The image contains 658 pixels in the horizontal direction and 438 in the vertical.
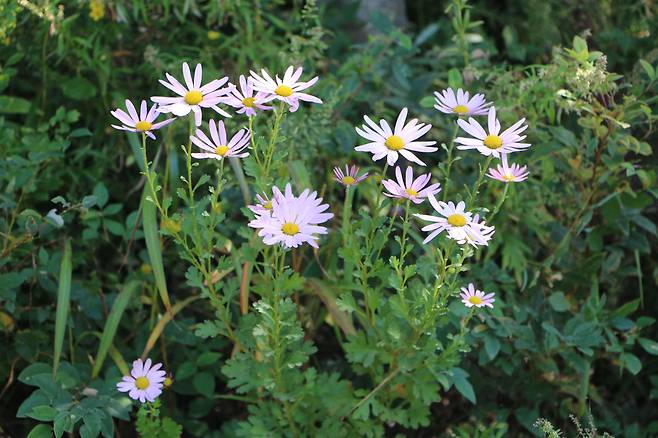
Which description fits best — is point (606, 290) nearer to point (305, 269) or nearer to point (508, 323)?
point (508, 323)

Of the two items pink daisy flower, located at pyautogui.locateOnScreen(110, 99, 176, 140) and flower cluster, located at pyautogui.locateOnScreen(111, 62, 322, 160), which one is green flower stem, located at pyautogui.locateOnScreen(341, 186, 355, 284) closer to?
flower cluster, located at pyautogui.locateOnScreen(111, 62, 322, 160)

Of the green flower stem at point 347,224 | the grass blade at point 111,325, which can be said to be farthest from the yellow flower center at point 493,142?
the grass blade at point 111,325

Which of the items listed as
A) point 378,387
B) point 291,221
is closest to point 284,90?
point 291,221

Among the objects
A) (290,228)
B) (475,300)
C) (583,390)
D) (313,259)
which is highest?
(313,259)

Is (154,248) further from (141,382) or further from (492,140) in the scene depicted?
(492,140)

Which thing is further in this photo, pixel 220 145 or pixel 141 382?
pixel 141 382

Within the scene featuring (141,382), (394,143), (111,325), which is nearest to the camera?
(394,143)
